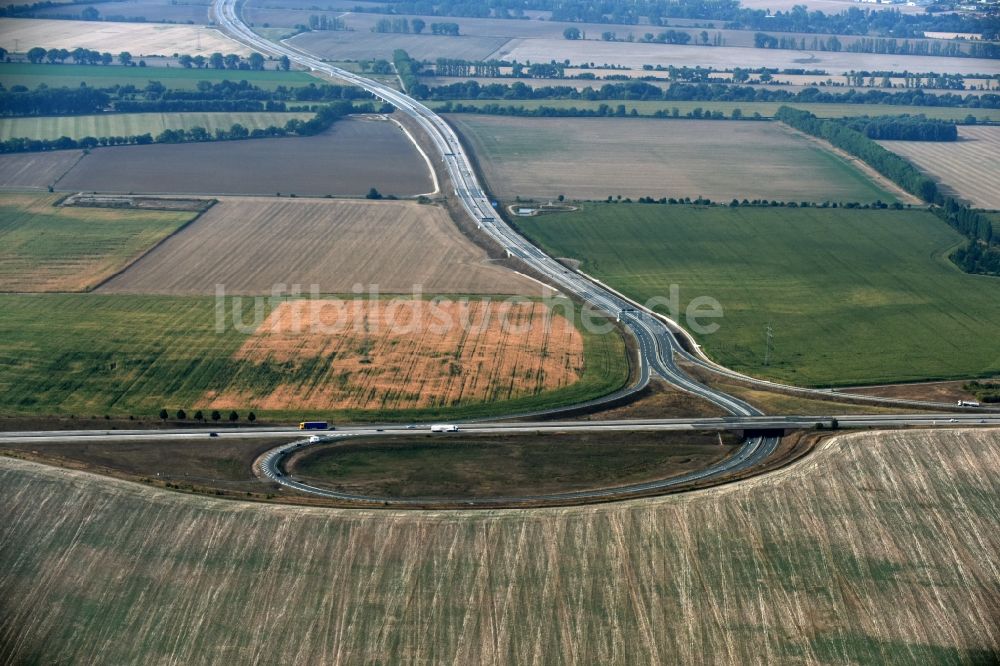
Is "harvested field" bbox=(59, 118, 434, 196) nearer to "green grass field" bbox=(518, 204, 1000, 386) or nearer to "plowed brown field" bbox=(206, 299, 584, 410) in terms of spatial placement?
"green grass field" bbox=(518, 204, 1000, 386)

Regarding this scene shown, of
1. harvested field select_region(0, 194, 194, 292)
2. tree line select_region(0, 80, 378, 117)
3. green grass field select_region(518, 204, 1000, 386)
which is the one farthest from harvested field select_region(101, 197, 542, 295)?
tree line select_region(0, 80, 378, 117)

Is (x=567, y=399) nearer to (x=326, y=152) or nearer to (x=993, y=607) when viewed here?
(x=993, y=607)

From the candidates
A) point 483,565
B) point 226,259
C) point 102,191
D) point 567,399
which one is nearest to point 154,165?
point 102,191

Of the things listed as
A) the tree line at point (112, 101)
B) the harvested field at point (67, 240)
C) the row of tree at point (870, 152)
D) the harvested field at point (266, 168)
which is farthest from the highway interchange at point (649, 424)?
the tree line at point (112, 101)

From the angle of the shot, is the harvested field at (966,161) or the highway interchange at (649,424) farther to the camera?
the harvested field at (966,161)

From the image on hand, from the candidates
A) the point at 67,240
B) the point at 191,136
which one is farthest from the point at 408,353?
the point at 191,136

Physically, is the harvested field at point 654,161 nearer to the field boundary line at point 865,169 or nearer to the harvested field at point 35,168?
the field boundary line at point 865,169

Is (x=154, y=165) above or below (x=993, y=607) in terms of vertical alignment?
above

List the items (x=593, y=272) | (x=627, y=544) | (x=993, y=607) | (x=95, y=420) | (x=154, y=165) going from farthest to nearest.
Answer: (x=154, y=165), (x=593, y=272), (x=95, y=420), (x=627, y=544), (x=993, y=607)
